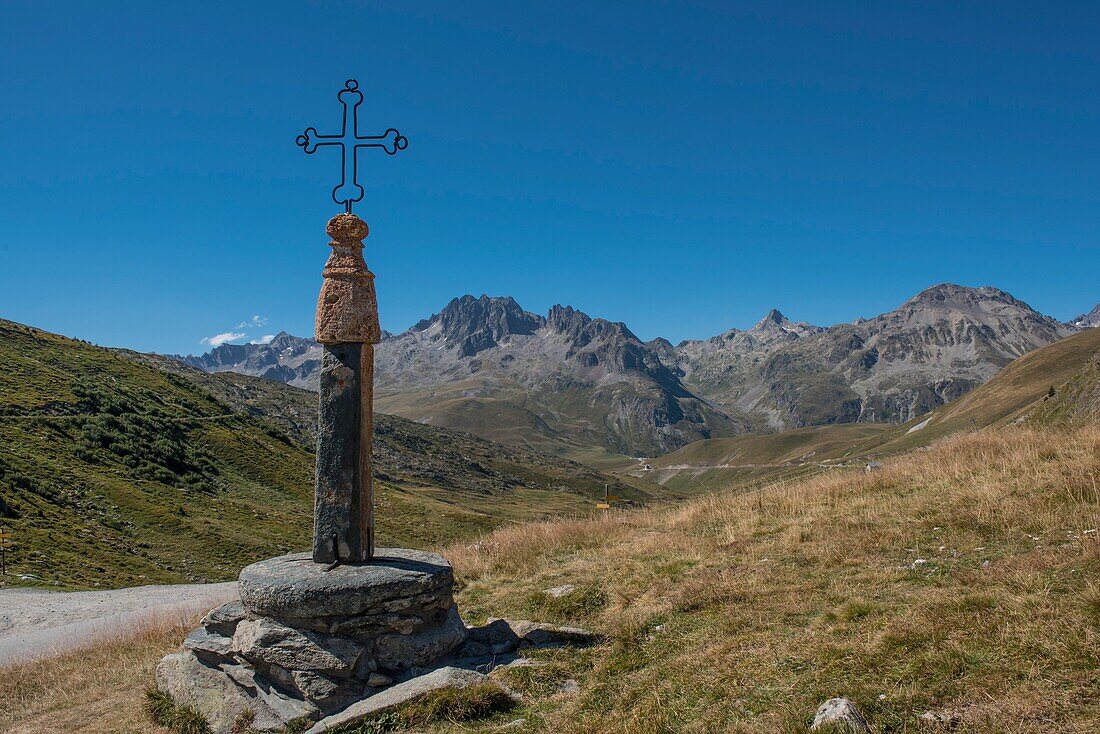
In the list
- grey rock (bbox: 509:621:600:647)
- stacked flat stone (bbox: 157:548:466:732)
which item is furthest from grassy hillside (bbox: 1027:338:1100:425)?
stacked flat stone (bbox: 157:548:466:732)

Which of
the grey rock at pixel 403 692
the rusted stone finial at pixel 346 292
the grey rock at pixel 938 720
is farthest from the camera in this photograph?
the rusted stone finial at pixel 346 292

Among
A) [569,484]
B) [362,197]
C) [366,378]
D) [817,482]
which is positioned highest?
[362,197]

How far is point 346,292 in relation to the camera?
10.2 meters

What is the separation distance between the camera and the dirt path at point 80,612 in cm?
1538

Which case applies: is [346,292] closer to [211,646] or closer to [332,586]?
[332,586]

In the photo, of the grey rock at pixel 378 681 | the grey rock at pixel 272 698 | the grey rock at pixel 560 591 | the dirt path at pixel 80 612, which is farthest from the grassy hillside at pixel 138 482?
the grey rock at pixel 272 698

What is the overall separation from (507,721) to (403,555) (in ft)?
12.4

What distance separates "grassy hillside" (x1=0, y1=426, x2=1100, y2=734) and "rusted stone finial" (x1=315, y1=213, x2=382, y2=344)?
17.5ft

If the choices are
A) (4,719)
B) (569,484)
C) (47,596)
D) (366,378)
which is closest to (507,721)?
(366,378)

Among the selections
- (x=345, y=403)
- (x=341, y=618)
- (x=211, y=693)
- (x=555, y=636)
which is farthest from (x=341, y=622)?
(x=345, y=403)

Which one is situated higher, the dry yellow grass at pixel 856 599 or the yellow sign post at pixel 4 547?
the dry yellow grass at pixel 856 599

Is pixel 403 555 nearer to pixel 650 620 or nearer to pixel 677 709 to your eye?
pixel 650 620

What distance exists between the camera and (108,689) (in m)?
10.5

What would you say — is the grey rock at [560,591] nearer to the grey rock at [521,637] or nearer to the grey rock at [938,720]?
the grey rock at [521,637]
